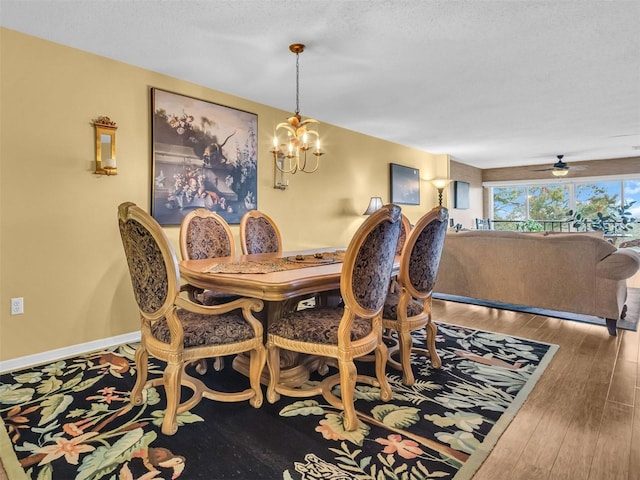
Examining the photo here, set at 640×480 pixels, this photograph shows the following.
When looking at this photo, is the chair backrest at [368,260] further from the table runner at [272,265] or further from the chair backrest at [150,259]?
the chair backrest at [150,259]

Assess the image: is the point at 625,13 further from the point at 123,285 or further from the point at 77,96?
the point at 123,285

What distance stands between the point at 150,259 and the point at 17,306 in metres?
1.64

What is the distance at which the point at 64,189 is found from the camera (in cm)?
277

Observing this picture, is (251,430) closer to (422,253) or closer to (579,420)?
(422,253)

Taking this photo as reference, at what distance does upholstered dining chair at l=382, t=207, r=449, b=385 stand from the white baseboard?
2234 millimetres

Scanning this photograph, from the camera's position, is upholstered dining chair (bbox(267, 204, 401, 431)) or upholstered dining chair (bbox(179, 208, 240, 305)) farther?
upholstered dining chair (bbox(179, 208, 240, 305))

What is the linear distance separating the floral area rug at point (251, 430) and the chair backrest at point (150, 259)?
23.1 inches

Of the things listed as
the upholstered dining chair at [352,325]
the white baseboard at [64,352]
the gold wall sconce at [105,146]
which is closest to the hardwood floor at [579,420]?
the upholstered dining chair at [352,325]

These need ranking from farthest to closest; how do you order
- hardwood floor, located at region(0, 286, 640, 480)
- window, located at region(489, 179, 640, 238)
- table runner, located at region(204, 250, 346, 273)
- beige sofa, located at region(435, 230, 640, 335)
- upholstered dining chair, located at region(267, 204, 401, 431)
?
window, located at region(489, 179, 640, 238)
beige sofa, located at region(435, 230, 640, 335)
table runner, located at region(204, 250, 346, 273)
upholstered dining chair, located at region(267, 204, 401, 431)
hardwood floor, located at region(0, 286, 640, 480)

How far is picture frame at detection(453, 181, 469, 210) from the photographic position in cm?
820

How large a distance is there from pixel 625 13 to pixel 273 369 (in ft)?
10.2

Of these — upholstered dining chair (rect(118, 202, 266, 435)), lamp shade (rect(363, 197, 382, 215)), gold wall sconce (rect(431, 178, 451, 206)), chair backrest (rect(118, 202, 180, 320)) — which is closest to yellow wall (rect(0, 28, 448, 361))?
upholstered dining chair (rect(118, 202, 266, 435))

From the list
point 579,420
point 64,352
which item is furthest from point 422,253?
point 64,352

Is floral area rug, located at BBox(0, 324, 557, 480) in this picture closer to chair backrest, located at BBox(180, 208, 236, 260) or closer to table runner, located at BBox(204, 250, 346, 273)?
table runner, located at BBox(204, 250, 346, 273)
